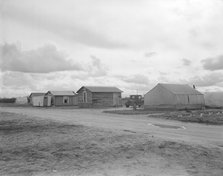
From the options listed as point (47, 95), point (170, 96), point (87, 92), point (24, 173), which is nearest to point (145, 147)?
point (24, 173)

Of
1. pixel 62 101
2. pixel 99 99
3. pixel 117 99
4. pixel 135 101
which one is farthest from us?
pixel 62 101

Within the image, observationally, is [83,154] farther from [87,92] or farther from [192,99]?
[87,92]

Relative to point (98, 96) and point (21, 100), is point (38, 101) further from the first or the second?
point (21, 100)

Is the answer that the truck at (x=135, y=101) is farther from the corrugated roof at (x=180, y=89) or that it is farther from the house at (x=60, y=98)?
the house at (x=60, y=98)

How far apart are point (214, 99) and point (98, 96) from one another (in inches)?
901

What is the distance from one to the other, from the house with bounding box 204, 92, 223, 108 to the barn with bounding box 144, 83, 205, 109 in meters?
0.81

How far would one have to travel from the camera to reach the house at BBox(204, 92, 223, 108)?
38812mm

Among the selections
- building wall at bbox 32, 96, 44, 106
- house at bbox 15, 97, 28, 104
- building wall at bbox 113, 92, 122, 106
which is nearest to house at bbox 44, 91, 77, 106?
building wall at bbox 32, 96, 44, 106

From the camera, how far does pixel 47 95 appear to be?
62750 millimetres

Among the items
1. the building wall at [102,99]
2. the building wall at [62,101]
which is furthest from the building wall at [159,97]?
the building wall at [62,101]

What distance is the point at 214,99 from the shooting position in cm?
3984

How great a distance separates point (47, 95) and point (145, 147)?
56.7 m

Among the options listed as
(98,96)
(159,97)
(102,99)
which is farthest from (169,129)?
(102,99)

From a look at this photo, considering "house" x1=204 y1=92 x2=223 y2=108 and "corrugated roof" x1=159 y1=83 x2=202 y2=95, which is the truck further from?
"house" x1=204 y1=92 x2=223 y2=108
